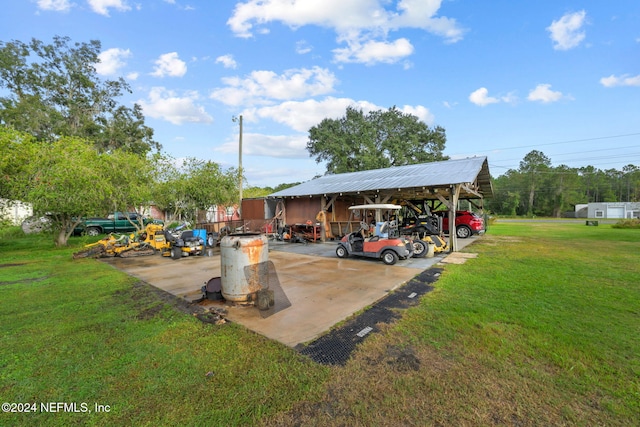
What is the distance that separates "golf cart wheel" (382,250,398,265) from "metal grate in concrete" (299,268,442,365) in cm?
201

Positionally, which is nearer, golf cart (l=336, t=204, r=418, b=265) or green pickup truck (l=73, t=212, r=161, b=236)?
golf cart (l=336, t=204, r=418, b=265)

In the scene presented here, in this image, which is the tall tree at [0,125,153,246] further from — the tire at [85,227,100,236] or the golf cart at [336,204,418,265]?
the golf cart at [336,204,418,265]

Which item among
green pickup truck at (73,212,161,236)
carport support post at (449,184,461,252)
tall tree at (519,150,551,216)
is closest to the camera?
carport support post at (449,184,461,252)

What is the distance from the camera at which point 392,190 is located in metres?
11.5

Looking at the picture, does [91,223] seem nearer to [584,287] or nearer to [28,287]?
[28,287]

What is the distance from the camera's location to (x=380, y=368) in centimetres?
258

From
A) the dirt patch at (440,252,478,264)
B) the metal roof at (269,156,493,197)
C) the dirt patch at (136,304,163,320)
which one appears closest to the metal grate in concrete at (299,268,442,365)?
the dirt patch at (136,304,163,320)

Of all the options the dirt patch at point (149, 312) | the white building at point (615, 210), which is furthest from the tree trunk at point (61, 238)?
the white building at point (615, 210)

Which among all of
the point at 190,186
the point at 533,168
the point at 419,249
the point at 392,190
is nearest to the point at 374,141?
the point at 392,190

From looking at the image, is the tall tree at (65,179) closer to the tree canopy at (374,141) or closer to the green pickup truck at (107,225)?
the green pickup truck at (107,225)

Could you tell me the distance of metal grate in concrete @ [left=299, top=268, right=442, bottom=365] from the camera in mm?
2844

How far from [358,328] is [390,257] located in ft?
13.9

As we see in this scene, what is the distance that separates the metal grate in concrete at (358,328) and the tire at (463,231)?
9410 mm

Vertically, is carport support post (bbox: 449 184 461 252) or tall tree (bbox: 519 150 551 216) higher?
tall tree (bbox: 519 150 551 216)
